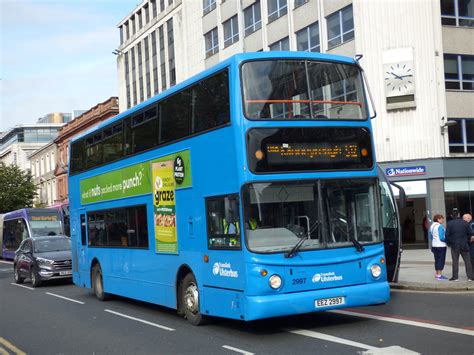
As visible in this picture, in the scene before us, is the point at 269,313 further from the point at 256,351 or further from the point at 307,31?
the point at 307,31

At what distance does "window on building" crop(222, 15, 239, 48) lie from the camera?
41256 millimetres

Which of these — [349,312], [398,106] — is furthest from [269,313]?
[398,106]

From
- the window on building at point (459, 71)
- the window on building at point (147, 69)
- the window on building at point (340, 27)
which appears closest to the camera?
the window on building at point (459, 71)

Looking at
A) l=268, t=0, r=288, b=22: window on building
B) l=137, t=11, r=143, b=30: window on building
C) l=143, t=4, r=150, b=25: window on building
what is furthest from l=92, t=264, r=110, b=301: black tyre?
l=137, t=11, r=143, b=30: window on building

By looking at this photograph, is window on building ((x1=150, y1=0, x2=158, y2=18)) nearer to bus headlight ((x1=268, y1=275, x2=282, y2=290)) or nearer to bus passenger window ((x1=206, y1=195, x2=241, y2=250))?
bus passenger window ((x1=206, y1=195, x2=241, y2=250))

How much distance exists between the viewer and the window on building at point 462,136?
30641 millimetres

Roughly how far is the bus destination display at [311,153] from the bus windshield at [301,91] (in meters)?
0.41

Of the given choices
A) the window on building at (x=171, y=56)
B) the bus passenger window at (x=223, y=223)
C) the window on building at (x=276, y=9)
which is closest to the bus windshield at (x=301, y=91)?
the bus passenger window at (x=223, y=223)

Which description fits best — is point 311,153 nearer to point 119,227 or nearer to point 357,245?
point 357,245

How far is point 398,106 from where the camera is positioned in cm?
3052

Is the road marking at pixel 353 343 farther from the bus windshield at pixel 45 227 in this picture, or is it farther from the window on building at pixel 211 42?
the window on building at pixel 211 42

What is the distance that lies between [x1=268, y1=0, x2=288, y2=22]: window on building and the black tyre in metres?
24.1

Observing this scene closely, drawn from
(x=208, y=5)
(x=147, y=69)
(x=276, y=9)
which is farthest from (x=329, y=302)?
(x=147, y=69)

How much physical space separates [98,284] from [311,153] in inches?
329
